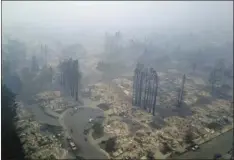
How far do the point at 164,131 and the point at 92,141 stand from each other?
595 inches

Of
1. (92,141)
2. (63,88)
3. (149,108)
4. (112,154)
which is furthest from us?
(63,88)

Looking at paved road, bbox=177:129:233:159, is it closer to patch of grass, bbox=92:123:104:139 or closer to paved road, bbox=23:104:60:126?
patch of grass, bbox=92:123:104:139

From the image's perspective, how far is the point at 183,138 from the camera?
46938 mm

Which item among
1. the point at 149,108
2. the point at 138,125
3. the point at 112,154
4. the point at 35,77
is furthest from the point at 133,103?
the point at 35,77

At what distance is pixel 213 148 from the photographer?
44.9 m

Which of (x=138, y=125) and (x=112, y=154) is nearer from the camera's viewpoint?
(x=112, y=154)

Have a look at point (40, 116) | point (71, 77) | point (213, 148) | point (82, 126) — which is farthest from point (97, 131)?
point (71, 77)

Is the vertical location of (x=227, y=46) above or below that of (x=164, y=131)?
above

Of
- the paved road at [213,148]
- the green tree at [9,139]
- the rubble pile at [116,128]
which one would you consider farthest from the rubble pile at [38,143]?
the paved road at [213,148]

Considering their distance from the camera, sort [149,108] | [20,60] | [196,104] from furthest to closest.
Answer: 1. [20,60]
2. [196,104]
3. [149,108]

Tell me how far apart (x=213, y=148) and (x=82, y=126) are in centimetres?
2574

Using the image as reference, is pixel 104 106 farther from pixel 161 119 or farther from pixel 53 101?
pixel 161 119

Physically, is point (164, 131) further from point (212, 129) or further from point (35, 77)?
point (35, 77)

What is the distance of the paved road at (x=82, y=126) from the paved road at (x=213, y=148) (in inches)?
594
